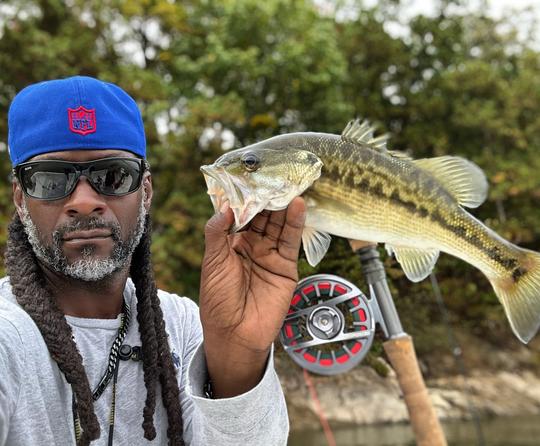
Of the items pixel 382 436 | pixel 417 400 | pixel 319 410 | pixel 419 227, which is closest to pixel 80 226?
pixel 419 227

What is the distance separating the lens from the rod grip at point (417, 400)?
2.40 meters

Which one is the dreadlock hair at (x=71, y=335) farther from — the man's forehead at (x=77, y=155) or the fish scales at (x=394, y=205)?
the fish scales at (x=394, y=205)

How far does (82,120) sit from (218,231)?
26.5 inches

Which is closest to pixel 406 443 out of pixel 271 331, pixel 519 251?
pixel 519 251

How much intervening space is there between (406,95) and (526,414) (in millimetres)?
10760

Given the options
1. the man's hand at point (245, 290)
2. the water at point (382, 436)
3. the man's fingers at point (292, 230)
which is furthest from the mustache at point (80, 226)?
the water at point (382, 436)

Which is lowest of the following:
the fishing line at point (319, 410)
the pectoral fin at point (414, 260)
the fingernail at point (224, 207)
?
the fishing line at point (319, 410)

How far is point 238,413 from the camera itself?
1.83m

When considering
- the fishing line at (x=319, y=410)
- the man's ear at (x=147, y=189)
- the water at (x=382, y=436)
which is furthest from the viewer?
the water at (x=382, y=436)

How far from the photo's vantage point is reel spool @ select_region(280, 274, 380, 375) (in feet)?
7.30

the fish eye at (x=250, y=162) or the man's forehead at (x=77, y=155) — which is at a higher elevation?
the fish eye at (x=250, y=162)

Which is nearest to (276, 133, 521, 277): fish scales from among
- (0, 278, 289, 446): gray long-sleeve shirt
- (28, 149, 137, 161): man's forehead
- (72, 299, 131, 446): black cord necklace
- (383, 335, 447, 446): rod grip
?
(383, 335, 447, 446): rod grip

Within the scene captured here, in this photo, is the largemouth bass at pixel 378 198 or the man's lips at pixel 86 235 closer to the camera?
the largemouth bass at pixel 378 198

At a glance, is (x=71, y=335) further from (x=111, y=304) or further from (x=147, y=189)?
(x=147, y=189)
